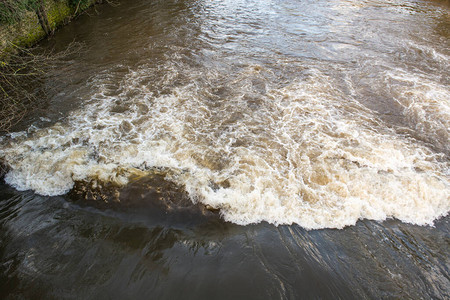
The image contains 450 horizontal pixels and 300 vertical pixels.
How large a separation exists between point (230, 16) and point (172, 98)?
7547 mm

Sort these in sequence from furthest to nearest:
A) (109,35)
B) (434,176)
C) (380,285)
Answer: (109,35)
(434,176)
(380,285)

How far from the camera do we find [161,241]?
4.02 meters

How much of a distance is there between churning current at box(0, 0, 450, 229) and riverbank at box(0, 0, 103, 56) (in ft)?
5.47

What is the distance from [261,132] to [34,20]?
9963 millimetres

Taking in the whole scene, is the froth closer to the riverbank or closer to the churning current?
the churning current

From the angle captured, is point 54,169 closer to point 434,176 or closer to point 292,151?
point 292,151

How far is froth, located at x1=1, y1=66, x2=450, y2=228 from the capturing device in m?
4.62

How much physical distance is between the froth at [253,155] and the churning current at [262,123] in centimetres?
3

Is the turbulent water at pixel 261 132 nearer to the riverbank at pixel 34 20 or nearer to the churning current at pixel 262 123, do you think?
the churning current at pixel 262 123

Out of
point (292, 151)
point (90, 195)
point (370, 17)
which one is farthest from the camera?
point (370, 17)

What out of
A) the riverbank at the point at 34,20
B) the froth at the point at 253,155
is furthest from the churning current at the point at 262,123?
the riverbank at the point at 34,20

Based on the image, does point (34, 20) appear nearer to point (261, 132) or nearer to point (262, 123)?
point (262, 123)

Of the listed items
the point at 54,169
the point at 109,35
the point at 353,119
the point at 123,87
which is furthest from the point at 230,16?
the point at 54,169

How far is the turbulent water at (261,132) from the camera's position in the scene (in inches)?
179
